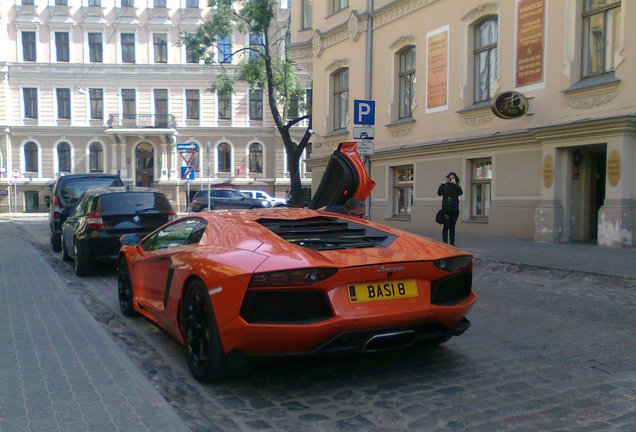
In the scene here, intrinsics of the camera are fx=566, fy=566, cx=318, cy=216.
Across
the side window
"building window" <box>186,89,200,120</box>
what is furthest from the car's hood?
"building window" <box>186,89,200,120</box>

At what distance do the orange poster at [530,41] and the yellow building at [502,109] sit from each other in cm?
3

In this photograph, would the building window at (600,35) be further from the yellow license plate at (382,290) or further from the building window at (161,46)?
the building window at (161,46)

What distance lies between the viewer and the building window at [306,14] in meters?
24.8

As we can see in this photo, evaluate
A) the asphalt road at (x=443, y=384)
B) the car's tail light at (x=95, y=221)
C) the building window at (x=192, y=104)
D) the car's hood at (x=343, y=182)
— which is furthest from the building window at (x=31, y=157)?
the asphalt road at (x=443, y=384)

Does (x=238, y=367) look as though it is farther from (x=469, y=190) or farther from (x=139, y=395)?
(x=469, y=190)

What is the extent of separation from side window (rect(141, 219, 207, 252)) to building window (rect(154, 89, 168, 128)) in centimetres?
3945

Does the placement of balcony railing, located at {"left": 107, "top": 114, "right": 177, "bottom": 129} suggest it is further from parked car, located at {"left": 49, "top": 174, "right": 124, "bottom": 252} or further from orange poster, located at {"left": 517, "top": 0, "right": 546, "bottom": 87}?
orange poster, located at {"left": 517, "top": 0, "right": 546, "bottom": 87}

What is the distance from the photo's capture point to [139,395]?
3902mm

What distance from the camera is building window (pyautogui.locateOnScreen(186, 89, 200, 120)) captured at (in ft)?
144

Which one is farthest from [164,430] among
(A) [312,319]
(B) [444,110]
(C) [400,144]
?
(C) [400,144]

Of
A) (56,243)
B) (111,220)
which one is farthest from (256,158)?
(111,220)

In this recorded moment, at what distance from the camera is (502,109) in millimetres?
14336

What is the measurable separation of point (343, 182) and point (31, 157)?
132ft

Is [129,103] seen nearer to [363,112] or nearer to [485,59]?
[485,59]
